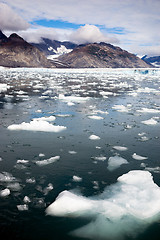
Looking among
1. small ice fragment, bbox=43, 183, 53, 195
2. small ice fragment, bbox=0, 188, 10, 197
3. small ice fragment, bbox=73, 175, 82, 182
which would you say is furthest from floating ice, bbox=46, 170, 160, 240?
small ice fragment, bbox=0, 188, 10, 197

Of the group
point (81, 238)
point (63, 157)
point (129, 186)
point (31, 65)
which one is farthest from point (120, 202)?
point (31, 65)

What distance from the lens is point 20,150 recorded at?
639 cm

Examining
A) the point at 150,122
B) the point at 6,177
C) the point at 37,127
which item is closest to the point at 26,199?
the point at 6,177

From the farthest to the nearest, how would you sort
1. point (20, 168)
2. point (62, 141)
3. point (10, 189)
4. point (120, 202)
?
point (62, 141) → point (20, 168) → point (10, 189) → point (120, 202)

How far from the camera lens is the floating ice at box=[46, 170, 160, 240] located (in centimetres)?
354

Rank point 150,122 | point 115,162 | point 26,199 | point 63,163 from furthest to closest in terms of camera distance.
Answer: point 150,122 < point 115,162 < point 63,163 < point 26,199

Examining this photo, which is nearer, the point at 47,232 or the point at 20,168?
the point at 47,232

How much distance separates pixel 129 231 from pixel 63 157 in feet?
9.33

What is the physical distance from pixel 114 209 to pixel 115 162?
1.95 metres

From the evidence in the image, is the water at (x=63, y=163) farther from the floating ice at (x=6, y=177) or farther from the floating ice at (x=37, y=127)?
the floating ice at (x=37, y=127)

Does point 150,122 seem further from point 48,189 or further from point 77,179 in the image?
point 48,189

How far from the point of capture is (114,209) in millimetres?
3910

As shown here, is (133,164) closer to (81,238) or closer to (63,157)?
(63,157)

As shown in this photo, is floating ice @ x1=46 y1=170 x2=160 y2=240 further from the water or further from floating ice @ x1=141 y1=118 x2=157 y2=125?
floating ice @ x1=141 y1=118 x2=157 y2=125
